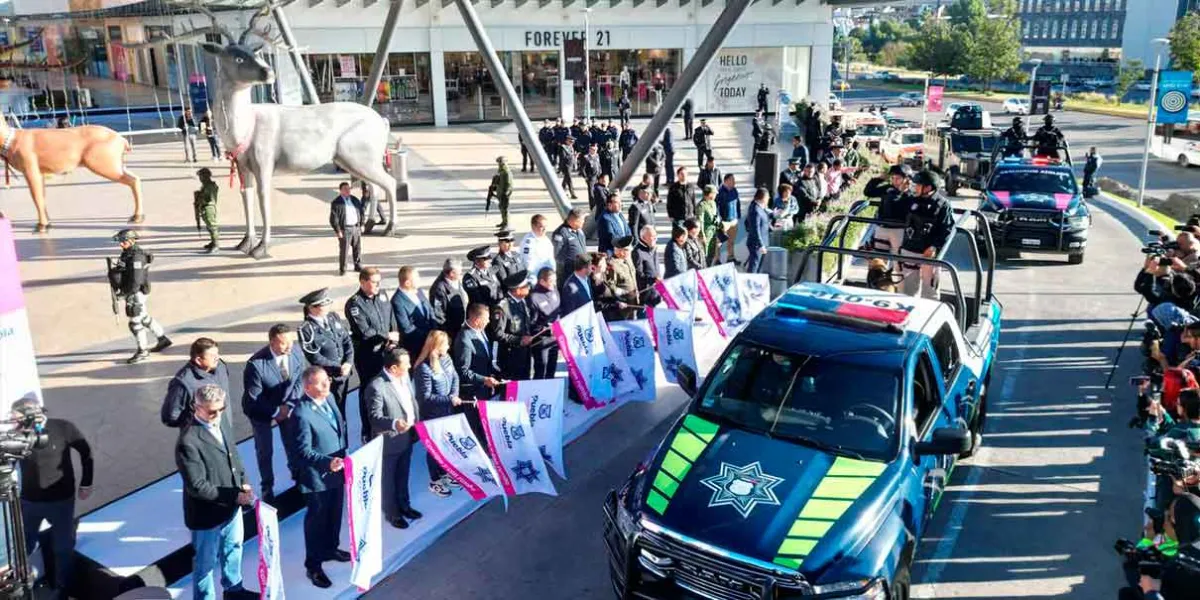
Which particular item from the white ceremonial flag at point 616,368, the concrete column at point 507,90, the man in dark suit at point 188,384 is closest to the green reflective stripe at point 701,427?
the white ceremonial flag at point 616,368

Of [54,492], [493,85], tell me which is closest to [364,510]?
[54,492]

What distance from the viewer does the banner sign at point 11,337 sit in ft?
21.8

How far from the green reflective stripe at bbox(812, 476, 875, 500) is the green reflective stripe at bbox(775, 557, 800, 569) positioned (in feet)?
1.96

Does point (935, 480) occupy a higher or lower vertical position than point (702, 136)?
lower

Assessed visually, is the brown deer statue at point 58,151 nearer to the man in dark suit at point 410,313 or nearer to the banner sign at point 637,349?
the man in dark suit at point 410,313

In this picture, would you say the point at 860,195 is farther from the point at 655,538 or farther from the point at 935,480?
the point at 655,538

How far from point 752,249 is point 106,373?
9.20m

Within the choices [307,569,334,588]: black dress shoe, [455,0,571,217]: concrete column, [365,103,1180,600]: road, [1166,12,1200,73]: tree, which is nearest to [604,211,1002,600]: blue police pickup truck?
[365,103,1180,600]: road

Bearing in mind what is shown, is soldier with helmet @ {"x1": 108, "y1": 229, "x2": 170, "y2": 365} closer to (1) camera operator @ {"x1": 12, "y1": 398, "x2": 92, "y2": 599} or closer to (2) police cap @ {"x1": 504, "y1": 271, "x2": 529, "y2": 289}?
(1) camera operator @ {"x1": 12, "y1": 398, "x2": 92, "y2": 599}

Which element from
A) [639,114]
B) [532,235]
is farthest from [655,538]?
[639,114]

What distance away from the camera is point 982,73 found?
234 feet

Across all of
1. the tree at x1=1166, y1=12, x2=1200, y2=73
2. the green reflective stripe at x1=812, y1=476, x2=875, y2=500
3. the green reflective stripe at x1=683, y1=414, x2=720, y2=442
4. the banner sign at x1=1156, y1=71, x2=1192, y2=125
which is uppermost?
the tree at x1=1166, y1=12, x2=1200, y2=73

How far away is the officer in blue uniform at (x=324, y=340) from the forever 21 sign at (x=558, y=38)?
105 ft

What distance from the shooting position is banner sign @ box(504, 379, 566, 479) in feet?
27.0
